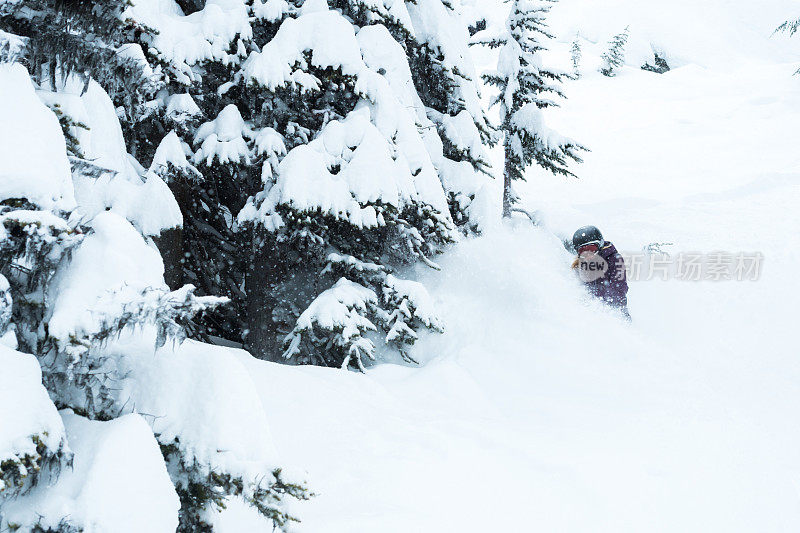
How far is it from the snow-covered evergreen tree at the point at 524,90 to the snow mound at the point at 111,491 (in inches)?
491

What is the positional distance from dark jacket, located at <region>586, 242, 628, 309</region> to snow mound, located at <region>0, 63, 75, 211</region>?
26.5 ft

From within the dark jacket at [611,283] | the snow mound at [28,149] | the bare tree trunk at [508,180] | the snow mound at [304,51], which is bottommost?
the bare tree trunk at [508,180]

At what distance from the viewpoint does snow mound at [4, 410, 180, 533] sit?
6.60ft

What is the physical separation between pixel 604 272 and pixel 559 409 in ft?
12.1

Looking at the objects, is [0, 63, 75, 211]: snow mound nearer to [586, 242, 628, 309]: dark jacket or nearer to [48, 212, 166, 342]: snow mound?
[48, 212, 166, 342]: snow mound

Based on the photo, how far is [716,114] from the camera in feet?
97.9

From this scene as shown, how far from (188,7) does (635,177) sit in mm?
20420

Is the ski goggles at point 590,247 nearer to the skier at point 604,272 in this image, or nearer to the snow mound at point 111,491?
the skier at point 604,272

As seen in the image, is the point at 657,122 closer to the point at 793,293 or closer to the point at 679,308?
the point at 793,293

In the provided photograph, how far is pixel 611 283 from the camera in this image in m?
9.02

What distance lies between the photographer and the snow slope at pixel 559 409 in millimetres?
3959

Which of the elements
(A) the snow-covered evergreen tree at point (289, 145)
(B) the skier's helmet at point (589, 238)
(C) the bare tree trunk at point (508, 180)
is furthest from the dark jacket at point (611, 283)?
(C) the bare tree trunk at point (508, 180)

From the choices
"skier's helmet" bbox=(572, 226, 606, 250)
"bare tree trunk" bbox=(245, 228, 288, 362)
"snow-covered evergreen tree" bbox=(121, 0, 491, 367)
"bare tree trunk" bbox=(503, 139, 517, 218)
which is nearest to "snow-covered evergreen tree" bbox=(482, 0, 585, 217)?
"bare tree trunk" bbox=(503, 139, 517, 218)

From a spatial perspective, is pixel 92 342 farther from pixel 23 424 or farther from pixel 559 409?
pixel 559 409
